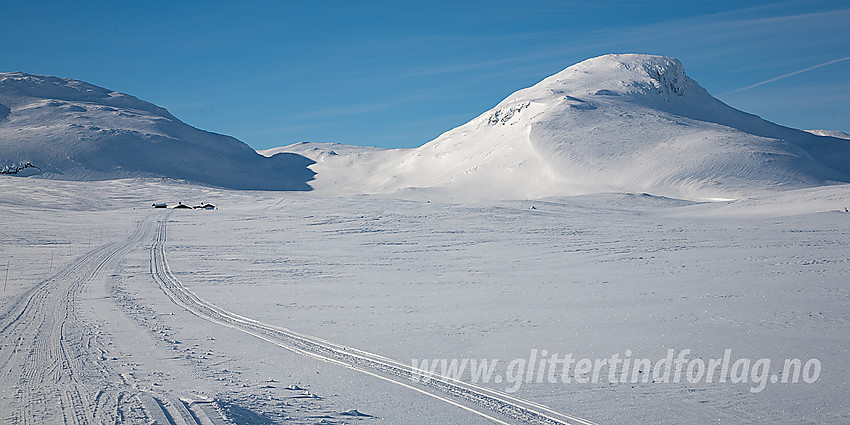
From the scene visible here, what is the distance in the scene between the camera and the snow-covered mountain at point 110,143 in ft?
393

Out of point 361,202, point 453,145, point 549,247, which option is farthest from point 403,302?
point 453,145

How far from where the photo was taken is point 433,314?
35.3 feet

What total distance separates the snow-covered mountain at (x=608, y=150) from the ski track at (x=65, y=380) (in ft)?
257

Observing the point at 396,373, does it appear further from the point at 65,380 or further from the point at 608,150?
the point at 608,150

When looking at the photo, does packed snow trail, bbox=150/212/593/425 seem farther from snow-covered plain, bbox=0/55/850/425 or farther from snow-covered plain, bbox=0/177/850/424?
snow-covered plain, bbox=0/177/850/424

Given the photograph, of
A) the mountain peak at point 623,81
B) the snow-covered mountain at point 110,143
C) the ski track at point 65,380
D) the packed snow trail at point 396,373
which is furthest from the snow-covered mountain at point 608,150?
the ski track at point 65,380

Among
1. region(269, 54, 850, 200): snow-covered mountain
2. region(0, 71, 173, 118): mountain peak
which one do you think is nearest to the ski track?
region(269, 54, 850, 200): snow-covered mountain

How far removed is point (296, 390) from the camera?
6574 millimetres

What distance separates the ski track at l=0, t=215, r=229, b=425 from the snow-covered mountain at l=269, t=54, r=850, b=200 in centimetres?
7844

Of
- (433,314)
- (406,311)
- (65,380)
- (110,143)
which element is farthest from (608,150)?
(110,143)

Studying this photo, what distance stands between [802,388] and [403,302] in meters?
7.40

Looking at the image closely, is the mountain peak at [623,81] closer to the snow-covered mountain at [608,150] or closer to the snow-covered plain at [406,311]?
the snow-covered mountain at [608,150]

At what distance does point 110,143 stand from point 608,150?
376ft

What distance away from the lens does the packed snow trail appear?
19.5 feet
